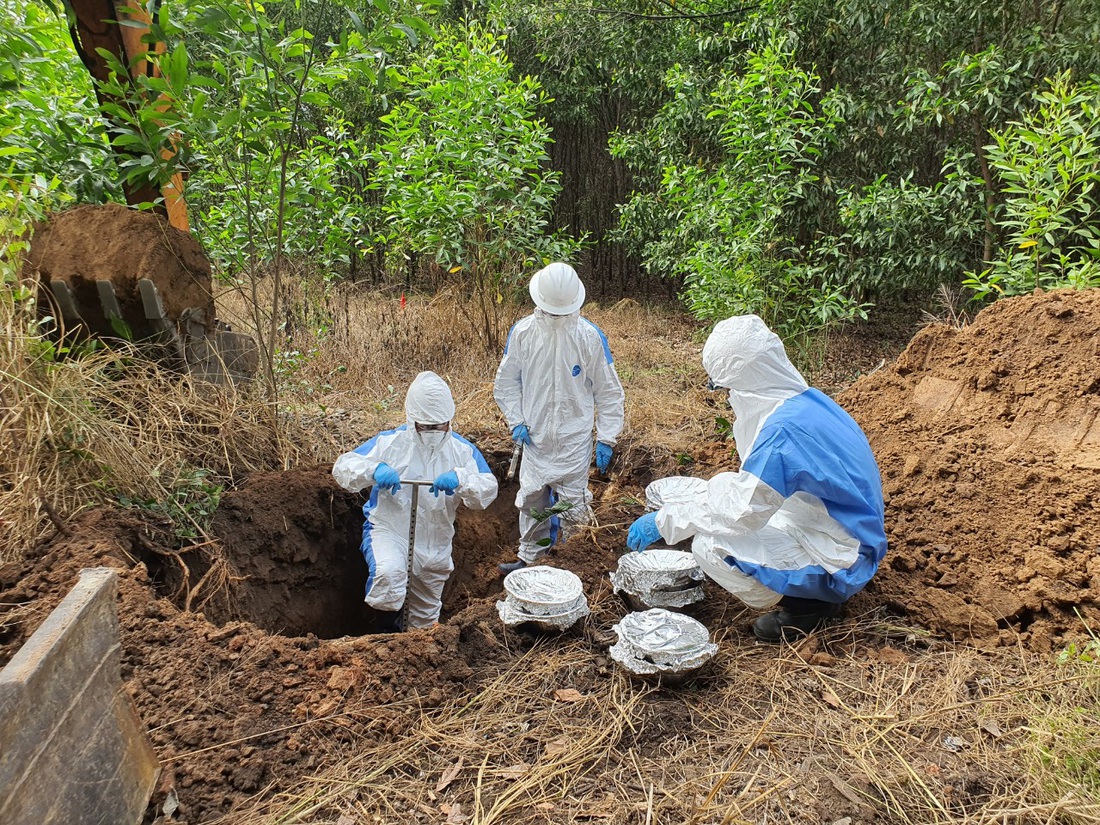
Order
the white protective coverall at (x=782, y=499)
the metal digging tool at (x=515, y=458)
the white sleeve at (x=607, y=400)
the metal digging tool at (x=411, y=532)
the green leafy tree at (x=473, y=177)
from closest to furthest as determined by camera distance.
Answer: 1. the white protective coverall at (x=782, y=499)
2. the metal digging tool at (x=411, y=532)
3. the white sleeve at (x=607, y=400)
4. the metal digging tool at (x=515, y=458)
5. the green leafy tree at (x=473, y=177)

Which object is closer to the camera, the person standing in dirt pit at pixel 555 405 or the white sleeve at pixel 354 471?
the white sleeve at pixel 354 471

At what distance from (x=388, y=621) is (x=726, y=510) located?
2.46m

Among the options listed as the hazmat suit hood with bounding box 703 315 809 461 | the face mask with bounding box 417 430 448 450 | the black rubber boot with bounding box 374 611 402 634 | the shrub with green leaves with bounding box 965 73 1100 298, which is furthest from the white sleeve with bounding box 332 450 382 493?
the shrub with green leaves with bounding box 965 73 1100 298

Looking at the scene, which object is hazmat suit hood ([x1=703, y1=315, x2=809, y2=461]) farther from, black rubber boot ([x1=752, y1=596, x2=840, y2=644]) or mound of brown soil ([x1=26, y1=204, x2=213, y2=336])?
mound of brown soil ([x1=26, y1=204, x2=213, y2=336])

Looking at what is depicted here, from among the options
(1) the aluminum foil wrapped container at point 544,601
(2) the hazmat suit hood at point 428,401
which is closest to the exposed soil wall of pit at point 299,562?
(2) the hazmat suit hood at point 428,401

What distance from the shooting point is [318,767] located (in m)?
2.20

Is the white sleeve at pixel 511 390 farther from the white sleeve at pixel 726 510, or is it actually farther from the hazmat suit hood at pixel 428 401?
the white sleeve at pixel 726 510

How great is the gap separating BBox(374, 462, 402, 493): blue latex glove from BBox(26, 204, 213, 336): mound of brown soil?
5.01 feet

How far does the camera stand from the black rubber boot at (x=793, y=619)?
290cm

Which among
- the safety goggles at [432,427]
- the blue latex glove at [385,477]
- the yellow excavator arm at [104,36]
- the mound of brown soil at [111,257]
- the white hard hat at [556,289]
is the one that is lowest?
the blue latex glove at [385,477]

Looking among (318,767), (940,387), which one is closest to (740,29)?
(940,387)

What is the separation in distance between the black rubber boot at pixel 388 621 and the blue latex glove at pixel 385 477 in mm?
904

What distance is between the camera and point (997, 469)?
11.6 feet

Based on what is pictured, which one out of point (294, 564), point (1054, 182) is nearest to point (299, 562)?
point (294, 564)
